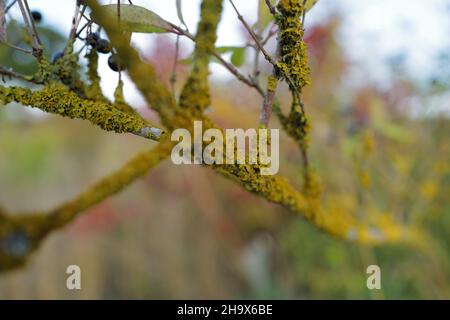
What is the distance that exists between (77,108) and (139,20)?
126mm

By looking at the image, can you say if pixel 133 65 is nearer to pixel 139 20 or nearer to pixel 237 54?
pixel 139 20

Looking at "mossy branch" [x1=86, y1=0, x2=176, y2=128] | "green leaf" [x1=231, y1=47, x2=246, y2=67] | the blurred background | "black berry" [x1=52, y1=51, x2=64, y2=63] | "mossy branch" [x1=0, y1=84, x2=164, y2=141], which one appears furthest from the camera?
the blurred background

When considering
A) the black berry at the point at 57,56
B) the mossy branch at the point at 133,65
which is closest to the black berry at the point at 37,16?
the black berry at the point at 57,56

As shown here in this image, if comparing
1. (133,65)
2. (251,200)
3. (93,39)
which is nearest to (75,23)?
(93,39)

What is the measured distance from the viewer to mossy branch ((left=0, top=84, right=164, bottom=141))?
540mm

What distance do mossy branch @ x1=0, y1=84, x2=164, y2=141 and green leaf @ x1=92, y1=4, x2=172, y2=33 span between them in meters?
0.10

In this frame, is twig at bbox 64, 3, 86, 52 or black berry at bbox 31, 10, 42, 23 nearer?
twig at bbox 64, 3, 86, 52

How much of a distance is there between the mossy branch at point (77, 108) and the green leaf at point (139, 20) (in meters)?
0.10

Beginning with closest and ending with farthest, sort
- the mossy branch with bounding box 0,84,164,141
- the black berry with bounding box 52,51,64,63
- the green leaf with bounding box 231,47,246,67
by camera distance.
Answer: the mossy branch with bounding box 0,84,164,141
the black berry with bounding box 52,51,64,63
the green leaf with bounding box 231,47,246,67

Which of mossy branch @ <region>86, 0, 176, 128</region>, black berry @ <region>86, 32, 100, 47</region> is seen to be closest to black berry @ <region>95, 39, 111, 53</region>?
black berry @ <region>86, 32, 100, 47</region>

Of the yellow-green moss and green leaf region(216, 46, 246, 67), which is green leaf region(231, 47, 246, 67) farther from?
the yellow-green moss

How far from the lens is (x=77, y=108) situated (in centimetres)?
58

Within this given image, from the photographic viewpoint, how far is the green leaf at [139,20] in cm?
58
